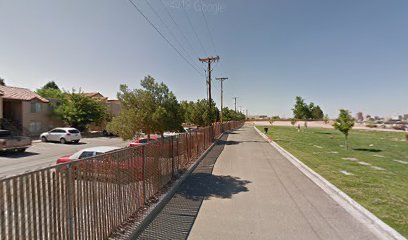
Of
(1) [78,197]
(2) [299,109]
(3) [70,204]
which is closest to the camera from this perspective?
(3) [70,204]

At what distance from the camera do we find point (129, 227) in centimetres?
460

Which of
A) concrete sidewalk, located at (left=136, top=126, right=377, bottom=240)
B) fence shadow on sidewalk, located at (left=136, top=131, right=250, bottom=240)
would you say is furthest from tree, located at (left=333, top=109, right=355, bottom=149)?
fence shadow on sidewalk, located at (left=136, top=131, right=250, bottom=240)

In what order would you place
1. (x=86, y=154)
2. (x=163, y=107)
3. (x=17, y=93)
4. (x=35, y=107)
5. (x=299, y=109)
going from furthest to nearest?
(x=299, y=109) → (x=35, y=107) → (x=17, y=93) → (x=163, y=107) → (x=86, y=154)

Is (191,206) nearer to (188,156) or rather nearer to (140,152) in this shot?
(140,152)

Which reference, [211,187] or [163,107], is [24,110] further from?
[211,187]

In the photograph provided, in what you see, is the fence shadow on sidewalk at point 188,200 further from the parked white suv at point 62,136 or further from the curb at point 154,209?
the parked white suv at point 62,136

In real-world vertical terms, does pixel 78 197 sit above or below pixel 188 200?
above

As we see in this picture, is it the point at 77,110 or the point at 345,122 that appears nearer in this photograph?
the point at 345,122

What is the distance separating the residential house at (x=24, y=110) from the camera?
2717cm

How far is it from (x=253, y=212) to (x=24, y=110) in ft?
106

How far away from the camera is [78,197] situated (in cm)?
345

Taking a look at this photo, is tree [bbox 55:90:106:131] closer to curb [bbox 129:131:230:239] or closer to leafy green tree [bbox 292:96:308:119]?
curb [bbox 129:131:230:239]

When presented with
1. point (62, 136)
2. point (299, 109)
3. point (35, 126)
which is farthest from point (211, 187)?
point (299, 109)

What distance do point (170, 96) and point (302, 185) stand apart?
6769 millimetres
